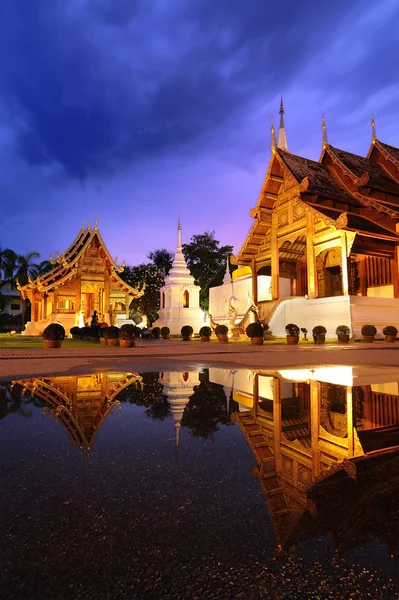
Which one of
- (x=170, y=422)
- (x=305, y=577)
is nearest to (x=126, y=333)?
(x=170, y=422)

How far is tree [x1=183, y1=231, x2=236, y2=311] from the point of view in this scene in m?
40.6

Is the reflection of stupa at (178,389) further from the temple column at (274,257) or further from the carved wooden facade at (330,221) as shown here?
the temple column at (274,257)

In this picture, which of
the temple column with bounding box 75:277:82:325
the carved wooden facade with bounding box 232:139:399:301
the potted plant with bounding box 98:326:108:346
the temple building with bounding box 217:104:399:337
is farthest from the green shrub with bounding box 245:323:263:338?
the temple column with bounding box 75:277:82:325

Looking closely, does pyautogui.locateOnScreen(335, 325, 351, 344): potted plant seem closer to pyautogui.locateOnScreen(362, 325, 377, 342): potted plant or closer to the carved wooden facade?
pyautogui.locateOnScreen(362, 325, 377, 342): potted plant

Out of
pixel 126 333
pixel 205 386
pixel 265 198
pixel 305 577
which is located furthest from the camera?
pixel 265 198

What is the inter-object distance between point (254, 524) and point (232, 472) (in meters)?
0.51

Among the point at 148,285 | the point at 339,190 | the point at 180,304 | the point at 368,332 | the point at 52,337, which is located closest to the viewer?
the point at 52,337

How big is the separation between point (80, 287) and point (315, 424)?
2323cm

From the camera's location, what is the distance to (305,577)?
93 centimetres

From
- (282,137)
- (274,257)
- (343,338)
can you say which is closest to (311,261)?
(274,257)

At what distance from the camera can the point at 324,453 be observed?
2.02m

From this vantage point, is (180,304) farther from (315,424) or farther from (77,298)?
(315,424)

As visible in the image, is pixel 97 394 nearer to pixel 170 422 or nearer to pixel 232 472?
pixel 170 422

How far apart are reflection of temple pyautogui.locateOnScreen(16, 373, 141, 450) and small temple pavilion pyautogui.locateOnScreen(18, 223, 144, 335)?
19.3m
